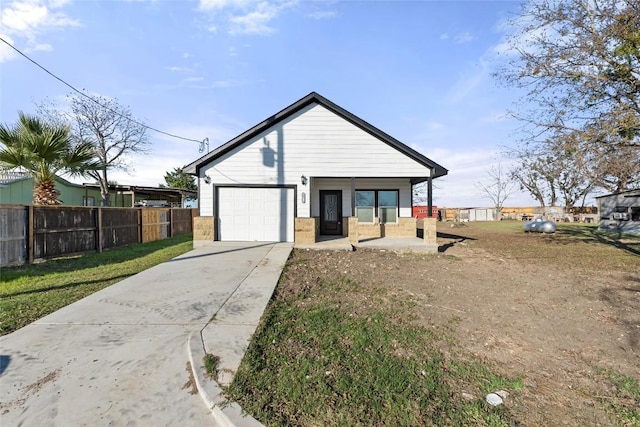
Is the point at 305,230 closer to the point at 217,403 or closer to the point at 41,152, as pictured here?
the point at 41,152

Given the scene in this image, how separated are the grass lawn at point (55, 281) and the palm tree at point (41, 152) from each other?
2.75m

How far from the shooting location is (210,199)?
37.6ft

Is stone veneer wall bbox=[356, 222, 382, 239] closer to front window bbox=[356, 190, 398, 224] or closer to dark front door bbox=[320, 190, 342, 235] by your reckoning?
front window bbox=[356, 190, 398, 224]

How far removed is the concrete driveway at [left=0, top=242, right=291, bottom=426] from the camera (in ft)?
8.08

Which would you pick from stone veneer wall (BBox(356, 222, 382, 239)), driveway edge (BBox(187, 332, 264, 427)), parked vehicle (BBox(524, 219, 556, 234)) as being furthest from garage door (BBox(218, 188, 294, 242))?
parked vehicle (BBox(524, 219, 556, 234))

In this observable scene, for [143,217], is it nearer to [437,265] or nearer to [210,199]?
[210,199]

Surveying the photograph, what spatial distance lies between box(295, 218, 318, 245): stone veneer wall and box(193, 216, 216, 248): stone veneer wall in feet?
10.6

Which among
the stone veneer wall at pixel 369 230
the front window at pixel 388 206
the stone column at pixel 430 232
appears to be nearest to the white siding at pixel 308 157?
the stone column at pixel 430 232

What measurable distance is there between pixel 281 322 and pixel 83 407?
227 centimetres

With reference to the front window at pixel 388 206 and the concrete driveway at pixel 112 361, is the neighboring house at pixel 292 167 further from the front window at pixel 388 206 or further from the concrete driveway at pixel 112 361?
the concrete driveway at pixel 112 361

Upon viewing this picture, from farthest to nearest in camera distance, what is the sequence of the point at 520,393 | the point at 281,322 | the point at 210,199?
1. the point at 210,199
2. the point at 281,322
3. the point at 520,393

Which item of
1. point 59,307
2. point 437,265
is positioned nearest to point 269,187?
point 437,265

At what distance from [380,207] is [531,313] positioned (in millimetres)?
9025

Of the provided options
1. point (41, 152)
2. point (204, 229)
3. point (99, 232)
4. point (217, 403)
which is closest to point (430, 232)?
point (204, 229)
